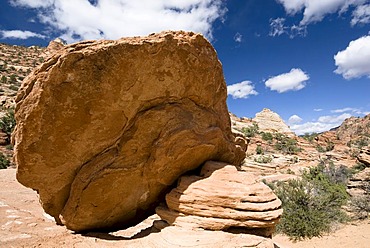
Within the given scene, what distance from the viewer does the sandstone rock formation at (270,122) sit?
80369 millimetres

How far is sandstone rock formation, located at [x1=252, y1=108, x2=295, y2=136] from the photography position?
264 ft

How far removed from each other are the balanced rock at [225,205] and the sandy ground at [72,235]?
1.02 feet

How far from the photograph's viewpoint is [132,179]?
567 cm

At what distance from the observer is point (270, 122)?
8562 cm

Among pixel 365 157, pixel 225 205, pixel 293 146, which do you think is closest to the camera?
pixel 225 205

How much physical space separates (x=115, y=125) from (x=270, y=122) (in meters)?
85.5

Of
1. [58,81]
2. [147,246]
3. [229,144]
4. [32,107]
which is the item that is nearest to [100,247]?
[147,246]

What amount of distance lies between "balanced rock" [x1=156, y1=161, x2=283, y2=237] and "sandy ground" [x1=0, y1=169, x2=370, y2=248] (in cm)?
31

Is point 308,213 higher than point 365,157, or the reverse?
point 365,157

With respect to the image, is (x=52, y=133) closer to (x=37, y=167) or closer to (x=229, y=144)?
(x=37, y=167)

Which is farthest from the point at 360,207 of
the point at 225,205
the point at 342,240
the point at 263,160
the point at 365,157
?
the point at 263,160

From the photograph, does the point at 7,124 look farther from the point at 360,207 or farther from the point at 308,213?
the point at 360,207

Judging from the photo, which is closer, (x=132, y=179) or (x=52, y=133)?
(x=52, y=133)

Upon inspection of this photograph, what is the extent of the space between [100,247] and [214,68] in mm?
4611
